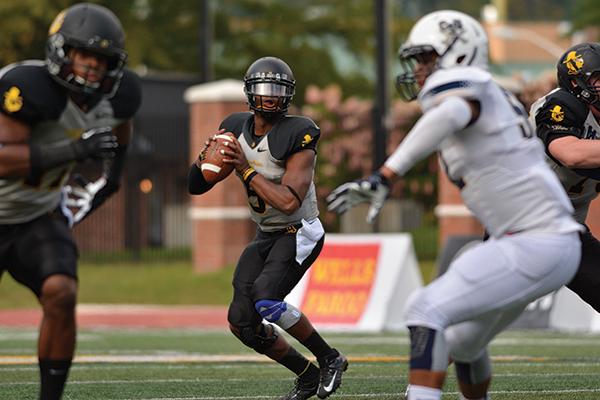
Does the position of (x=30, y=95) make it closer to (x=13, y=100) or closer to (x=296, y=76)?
(x=13, y=100)

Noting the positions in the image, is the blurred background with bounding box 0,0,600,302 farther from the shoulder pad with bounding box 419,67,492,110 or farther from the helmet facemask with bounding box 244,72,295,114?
the shoulder pad with bounding box 419,67,492,110

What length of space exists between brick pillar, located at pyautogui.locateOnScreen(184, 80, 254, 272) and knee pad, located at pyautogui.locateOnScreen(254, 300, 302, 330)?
557 inches

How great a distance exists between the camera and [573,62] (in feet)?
25.1

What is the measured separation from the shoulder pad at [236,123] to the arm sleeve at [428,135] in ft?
7.98

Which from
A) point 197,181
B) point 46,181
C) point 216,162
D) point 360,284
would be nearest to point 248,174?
point 216,162

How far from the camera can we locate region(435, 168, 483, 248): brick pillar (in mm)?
20422

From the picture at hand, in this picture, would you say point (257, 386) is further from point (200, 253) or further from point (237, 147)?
point (200, 253)

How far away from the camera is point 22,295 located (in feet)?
72.0

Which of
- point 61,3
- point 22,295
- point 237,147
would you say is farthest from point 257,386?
point 61,3

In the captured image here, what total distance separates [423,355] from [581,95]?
2430 mm

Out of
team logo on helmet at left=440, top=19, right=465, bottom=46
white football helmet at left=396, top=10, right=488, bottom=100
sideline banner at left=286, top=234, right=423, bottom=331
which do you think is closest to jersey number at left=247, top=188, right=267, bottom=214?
white football helmet at left=396, top=10, right=488, bottom=100

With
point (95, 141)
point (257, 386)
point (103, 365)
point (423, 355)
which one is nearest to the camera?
point (423, 355)

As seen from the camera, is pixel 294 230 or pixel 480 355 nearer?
pixel 480 355

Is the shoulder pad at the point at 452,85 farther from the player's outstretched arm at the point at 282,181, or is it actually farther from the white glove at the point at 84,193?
the white glove at the point at 84,193
